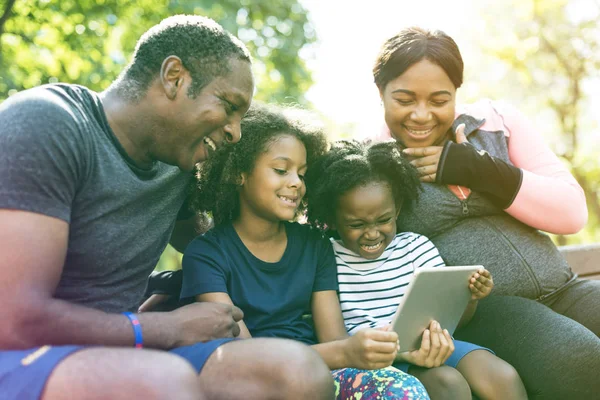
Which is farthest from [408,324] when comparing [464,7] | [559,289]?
[464,7]

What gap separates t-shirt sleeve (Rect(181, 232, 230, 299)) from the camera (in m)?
2.44

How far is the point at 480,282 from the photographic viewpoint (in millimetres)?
2516

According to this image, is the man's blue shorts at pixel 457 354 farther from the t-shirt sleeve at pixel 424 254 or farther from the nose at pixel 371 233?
the nose at pixel 371 233

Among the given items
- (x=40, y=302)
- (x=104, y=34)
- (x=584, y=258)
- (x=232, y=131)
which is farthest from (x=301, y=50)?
(x=40, y=302)

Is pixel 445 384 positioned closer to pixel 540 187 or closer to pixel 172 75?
pixel 540 187

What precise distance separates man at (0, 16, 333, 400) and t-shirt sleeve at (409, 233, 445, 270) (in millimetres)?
1013

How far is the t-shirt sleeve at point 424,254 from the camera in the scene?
111 inches

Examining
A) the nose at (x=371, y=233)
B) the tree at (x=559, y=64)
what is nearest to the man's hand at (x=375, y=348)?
the nose at (x=371, y=233)

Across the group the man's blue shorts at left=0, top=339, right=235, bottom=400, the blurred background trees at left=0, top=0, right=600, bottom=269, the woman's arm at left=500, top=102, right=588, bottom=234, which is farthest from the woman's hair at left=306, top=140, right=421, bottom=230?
the blurred background trees at left=0, top=0, right=600, bottom=269

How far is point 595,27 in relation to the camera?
38.8 feet

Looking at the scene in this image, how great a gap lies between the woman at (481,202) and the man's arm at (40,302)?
1.59 m

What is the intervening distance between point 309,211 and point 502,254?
919 mm

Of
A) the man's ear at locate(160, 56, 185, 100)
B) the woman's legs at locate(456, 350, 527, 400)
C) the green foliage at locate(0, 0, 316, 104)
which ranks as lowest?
the woman's legs at locate(456, 350, 527, 400)

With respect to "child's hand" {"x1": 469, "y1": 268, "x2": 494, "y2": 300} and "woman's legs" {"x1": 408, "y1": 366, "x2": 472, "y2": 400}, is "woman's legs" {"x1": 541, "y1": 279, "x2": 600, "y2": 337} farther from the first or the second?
"woman's legs" {"x1": 408, "y1": 366, "x2": 472, "y2": 400}
